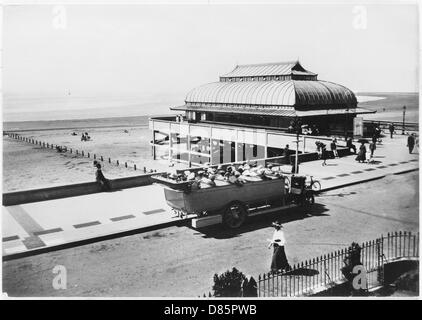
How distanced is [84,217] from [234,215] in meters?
6.55

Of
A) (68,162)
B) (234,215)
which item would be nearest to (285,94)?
(234,215)

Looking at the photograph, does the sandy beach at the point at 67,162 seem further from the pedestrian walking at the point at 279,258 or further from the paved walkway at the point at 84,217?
the pedestrian walking at the point at 279,258

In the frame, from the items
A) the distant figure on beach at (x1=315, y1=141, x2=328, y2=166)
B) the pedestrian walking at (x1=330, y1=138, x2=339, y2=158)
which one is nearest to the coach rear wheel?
the distant figure on beach at (x1=315, y1=141, x2=328, y2=166)

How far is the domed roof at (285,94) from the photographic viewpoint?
40.8m

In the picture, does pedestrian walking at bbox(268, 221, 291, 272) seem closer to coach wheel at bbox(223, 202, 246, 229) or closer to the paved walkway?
coach wheel at bbox(223, 202, 246, 229)

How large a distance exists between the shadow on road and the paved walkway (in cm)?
176

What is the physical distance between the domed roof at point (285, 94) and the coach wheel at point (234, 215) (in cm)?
2301

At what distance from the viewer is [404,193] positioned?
956 inches

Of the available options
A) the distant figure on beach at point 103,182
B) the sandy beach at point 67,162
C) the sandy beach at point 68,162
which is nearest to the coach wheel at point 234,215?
the distant figure on beach at point 103,182

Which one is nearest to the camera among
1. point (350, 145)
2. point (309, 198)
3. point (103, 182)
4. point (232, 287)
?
point (232, 287)

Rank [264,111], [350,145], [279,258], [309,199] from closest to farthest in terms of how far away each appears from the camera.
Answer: [279,258]
[309,199]
[350,145]
[264,111]

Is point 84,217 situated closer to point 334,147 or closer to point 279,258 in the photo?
point 279,258

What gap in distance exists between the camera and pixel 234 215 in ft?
60.4
